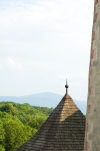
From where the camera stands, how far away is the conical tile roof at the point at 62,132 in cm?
1484

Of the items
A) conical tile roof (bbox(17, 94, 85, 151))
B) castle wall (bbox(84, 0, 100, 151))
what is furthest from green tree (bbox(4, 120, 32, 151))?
castle wall (bbox(84, 0, 100, 151))

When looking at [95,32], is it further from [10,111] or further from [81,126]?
[10,111]

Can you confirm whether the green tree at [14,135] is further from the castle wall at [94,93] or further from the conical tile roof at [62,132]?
the castle wall at [94,93]

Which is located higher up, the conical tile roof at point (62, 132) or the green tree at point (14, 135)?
the green tree at point (14, 135)

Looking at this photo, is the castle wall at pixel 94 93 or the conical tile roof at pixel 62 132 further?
the conical tile roof at pixel 62 132

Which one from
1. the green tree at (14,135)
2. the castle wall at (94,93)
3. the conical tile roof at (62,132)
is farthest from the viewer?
the green tree at (14,135)

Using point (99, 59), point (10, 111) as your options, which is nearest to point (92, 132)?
point (99, 59)

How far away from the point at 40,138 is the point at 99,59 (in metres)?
9.08

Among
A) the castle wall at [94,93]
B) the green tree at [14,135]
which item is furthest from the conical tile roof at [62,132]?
the green tree at [14,135]

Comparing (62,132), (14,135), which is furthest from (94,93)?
(14,135)

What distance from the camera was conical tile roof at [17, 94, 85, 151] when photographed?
1484 cm

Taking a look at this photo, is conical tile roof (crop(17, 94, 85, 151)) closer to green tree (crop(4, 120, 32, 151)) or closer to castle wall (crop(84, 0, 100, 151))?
castle wall (crop(84, 0, 100, 151))

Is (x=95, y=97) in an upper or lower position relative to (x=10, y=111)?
lower

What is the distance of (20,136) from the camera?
54.3m
